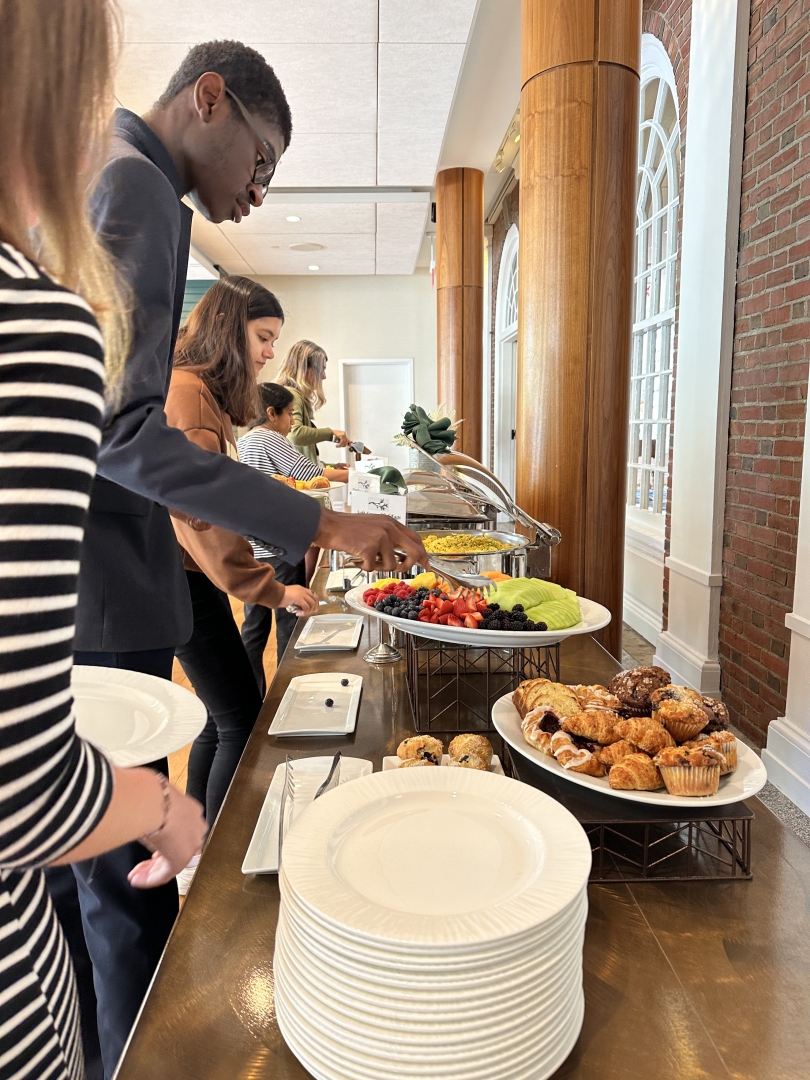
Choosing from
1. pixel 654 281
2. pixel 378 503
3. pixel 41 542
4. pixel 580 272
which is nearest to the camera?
pixel 41 542

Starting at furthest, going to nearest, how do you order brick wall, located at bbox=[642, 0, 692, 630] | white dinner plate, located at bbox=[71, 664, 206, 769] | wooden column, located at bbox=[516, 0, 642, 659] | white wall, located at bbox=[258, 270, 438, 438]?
white wall, located at bbox=[258, 270, 438, 438] → brick wall, located at bbox=[642, 0, 692, 630] → wooden column, located at bbox=[516, 0, 642, 659] → white dinner plate, located at bbox=[71, 664, 206, 769]

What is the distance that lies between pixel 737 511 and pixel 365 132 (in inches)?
133

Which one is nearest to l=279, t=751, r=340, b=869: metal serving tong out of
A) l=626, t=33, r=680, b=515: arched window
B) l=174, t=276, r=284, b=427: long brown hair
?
l=174, t=276, r=284, b=427: long brown hair

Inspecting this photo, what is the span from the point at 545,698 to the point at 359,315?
30.5 ft

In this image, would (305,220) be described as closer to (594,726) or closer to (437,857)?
(594,726)

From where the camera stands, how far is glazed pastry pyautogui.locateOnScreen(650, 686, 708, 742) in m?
0.86

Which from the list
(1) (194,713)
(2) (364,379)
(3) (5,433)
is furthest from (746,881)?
(2) (364,379)

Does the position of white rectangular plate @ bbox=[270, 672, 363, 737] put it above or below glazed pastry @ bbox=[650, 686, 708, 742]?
below

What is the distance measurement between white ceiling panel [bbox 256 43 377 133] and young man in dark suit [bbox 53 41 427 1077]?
3059 millimetres

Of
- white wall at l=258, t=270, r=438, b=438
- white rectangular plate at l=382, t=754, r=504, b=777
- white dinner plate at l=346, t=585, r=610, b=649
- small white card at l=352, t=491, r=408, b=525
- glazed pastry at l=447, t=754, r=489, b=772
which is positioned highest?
white wall at l=258, t=270, r=438, b=438

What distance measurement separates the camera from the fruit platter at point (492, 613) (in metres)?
1.12

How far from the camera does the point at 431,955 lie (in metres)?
0.49

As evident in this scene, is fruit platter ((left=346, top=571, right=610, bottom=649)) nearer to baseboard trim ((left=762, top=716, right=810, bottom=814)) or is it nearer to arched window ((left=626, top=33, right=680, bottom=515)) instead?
baseboard trim ((left=762, top=716, right=810, bottom=814))

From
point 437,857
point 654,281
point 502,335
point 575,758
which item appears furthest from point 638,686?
point 502,335
